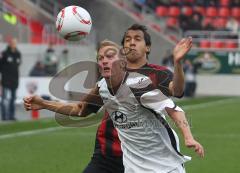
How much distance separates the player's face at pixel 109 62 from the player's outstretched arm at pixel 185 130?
0.55 meters

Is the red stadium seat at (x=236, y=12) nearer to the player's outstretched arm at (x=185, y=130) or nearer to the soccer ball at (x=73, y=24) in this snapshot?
the soccer ball at (x=73, y=24)

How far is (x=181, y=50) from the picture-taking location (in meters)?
5.48

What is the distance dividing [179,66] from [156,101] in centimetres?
45

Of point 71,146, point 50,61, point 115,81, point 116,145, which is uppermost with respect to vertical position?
point 115,81

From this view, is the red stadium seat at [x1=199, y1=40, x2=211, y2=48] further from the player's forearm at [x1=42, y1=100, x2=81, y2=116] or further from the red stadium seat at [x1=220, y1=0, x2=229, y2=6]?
the player's forearm at [x1=42, y1=100, x2=81, y2=116]

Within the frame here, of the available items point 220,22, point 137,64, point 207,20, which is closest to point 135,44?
point 137,64

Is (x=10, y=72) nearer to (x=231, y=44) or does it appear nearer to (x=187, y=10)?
(x=231, y=44)

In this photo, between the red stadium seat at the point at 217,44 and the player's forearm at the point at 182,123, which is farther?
the red stadium seat at the point at 217,44

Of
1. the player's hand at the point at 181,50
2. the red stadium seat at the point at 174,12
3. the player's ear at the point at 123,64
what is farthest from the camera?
the red stadium seat at the point at 174,12

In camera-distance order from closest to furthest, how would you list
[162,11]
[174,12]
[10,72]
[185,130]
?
1. [185,130]
2. [10,72]
3. [174,12]
4. [162,11]

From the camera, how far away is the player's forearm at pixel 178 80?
553 cm

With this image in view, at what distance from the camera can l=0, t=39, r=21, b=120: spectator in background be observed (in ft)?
64.5

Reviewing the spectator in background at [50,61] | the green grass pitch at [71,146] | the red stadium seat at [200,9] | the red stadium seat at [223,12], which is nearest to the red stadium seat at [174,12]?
the red stadium seat at [200,9]

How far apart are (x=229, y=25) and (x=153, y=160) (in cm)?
3169
